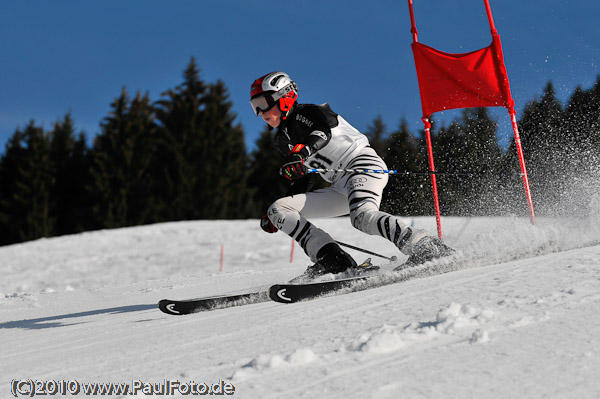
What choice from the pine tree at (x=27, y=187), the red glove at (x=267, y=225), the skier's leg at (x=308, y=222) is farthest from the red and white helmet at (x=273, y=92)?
the pine tree at (x=27, y=187)

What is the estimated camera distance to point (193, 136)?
2934 centimetres

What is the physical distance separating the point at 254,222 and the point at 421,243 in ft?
45.7

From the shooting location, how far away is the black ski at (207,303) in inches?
148

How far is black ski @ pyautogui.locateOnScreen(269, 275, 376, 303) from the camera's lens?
347 cm

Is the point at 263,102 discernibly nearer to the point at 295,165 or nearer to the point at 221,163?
the point at 295,165

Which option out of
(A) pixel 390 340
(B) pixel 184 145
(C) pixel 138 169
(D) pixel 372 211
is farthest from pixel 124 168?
(A) pixel 390 340

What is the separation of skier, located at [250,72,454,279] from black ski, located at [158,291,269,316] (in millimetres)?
489

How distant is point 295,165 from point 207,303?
1.19 meters

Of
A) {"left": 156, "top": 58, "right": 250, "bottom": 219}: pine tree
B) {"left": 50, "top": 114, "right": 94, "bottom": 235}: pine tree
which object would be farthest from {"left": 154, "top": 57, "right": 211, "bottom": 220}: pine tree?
{"left": 50, "top": 114, "right": 94, "bottom": 235}: pine tree

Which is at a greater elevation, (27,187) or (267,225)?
(27,187)

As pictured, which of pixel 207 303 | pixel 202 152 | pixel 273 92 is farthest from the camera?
pixel 202 152

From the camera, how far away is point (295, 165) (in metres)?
3.94

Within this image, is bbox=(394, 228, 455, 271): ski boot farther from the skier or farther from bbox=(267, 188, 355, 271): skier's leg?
bbox=(267, 188, 355, 271): skier's leg

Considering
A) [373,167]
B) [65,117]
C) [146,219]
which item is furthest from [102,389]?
[65,117]
